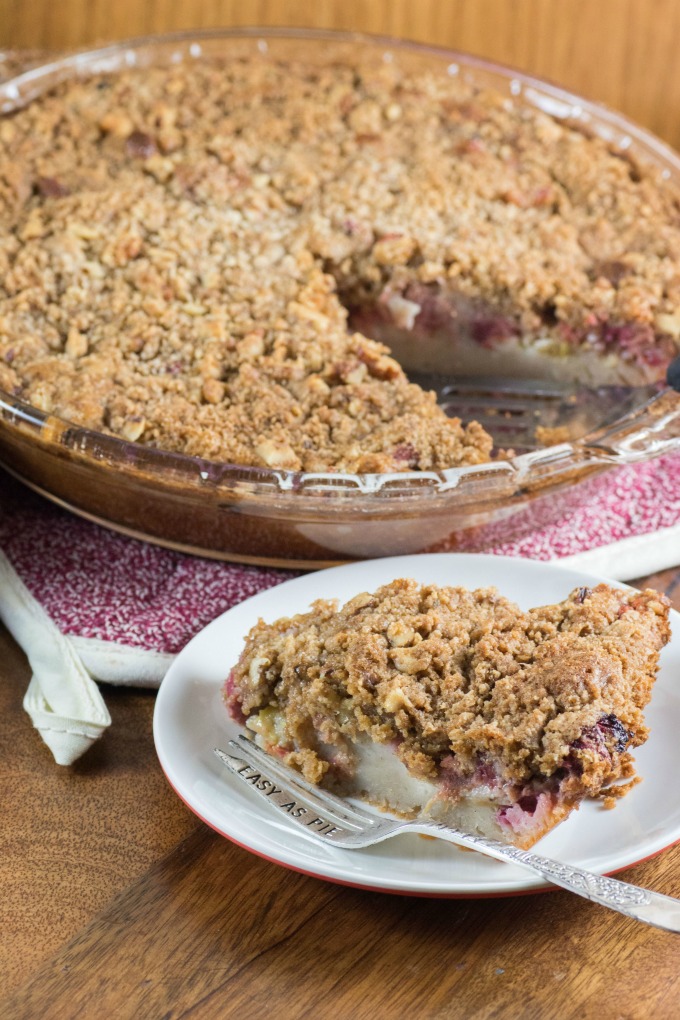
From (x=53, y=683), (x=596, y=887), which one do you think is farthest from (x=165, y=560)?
(x=596, y=887)

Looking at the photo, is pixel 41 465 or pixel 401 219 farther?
pixel 401 219

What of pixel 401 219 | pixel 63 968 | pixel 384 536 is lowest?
pixel 63 968

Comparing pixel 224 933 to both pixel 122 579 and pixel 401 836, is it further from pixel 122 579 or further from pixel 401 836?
pixel 122 579

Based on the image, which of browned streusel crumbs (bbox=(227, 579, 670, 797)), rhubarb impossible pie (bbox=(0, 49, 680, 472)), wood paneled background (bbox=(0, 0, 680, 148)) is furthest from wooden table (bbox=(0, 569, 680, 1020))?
wood paneled background (bbox=(0, 0, 680, 148))

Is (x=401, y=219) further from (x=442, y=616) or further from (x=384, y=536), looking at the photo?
(x=442, y=616)

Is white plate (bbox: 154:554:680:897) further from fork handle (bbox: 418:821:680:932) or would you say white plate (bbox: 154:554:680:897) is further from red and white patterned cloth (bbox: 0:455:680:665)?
red and white patterned cloth (bbox: 0:455:680:665)

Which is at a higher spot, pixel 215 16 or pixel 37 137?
pixel 215 16

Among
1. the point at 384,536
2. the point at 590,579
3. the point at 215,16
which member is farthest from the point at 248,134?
the point at 590,579
